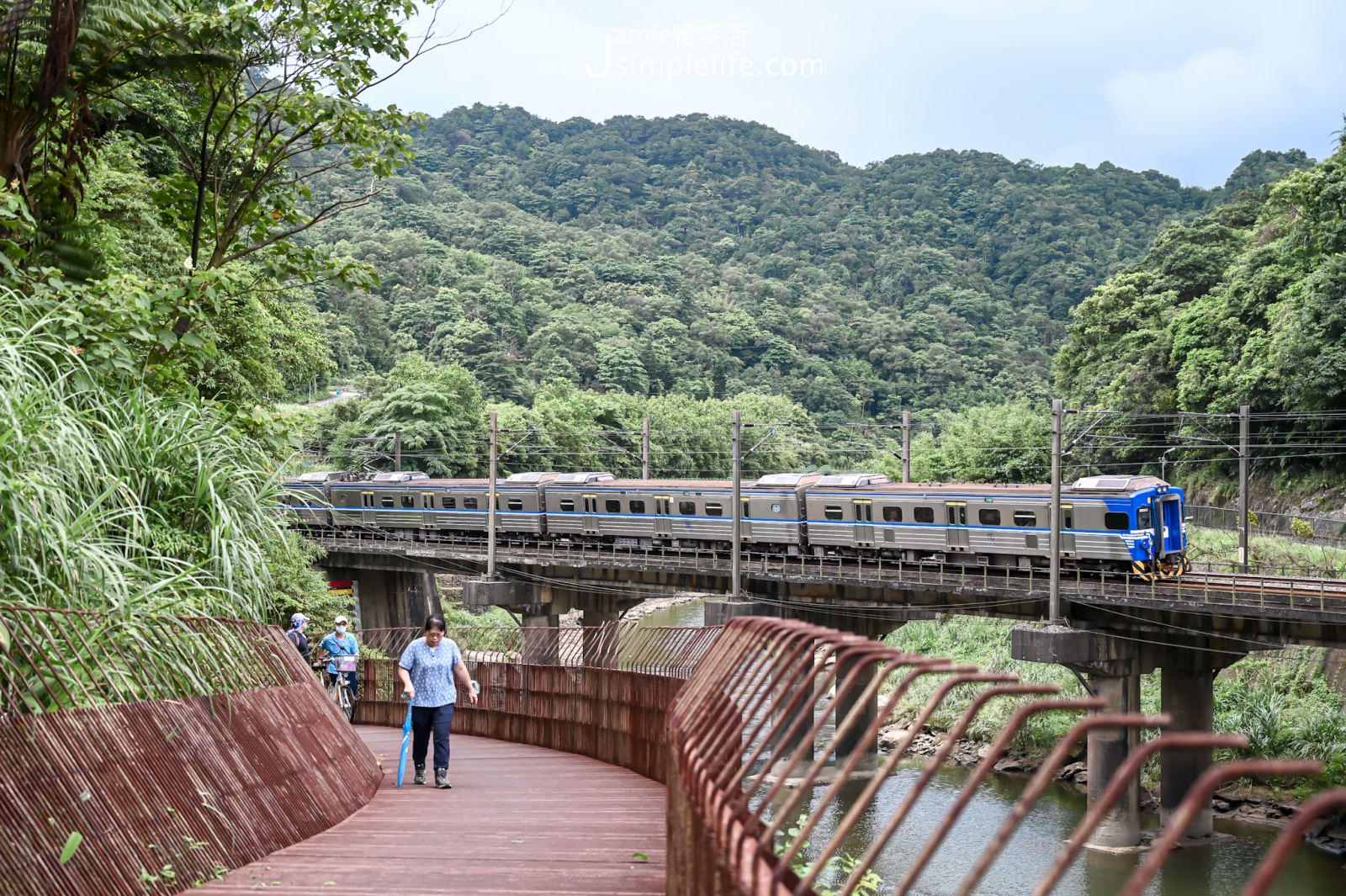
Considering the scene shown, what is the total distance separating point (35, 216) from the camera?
361 inches

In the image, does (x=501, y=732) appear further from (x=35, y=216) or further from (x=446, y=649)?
(x=35, y=216)

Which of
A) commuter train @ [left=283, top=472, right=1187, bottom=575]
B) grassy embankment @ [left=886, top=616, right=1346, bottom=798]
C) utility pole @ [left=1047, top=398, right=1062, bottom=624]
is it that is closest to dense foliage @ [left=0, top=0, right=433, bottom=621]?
commuter train @ [left=283, top=472, right=1187, bottom=575]

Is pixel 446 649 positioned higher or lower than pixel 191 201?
lower

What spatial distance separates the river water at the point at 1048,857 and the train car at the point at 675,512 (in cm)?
848

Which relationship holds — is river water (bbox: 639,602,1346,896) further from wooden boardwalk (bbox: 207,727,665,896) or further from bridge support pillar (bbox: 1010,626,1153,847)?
wooden boardwalk (bbox: 207,727,665,896)

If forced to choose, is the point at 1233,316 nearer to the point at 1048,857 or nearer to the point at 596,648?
the point at 1048,857

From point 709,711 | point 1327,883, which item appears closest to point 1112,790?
point 709,711

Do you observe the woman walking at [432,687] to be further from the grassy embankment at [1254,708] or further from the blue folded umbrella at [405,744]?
the grassy embankment at [1254,708]

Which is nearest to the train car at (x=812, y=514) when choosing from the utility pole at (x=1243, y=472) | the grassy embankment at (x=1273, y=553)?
the utility pole at (x=1243, y=472)

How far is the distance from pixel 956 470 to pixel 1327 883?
32.1 metres

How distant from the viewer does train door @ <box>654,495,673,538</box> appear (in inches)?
1455

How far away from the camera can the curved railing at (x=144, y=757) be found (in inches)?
179

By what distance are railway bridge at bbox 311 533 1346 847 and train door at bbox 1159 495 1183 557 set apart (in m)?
1.25

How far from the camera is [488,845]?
6113 mm
